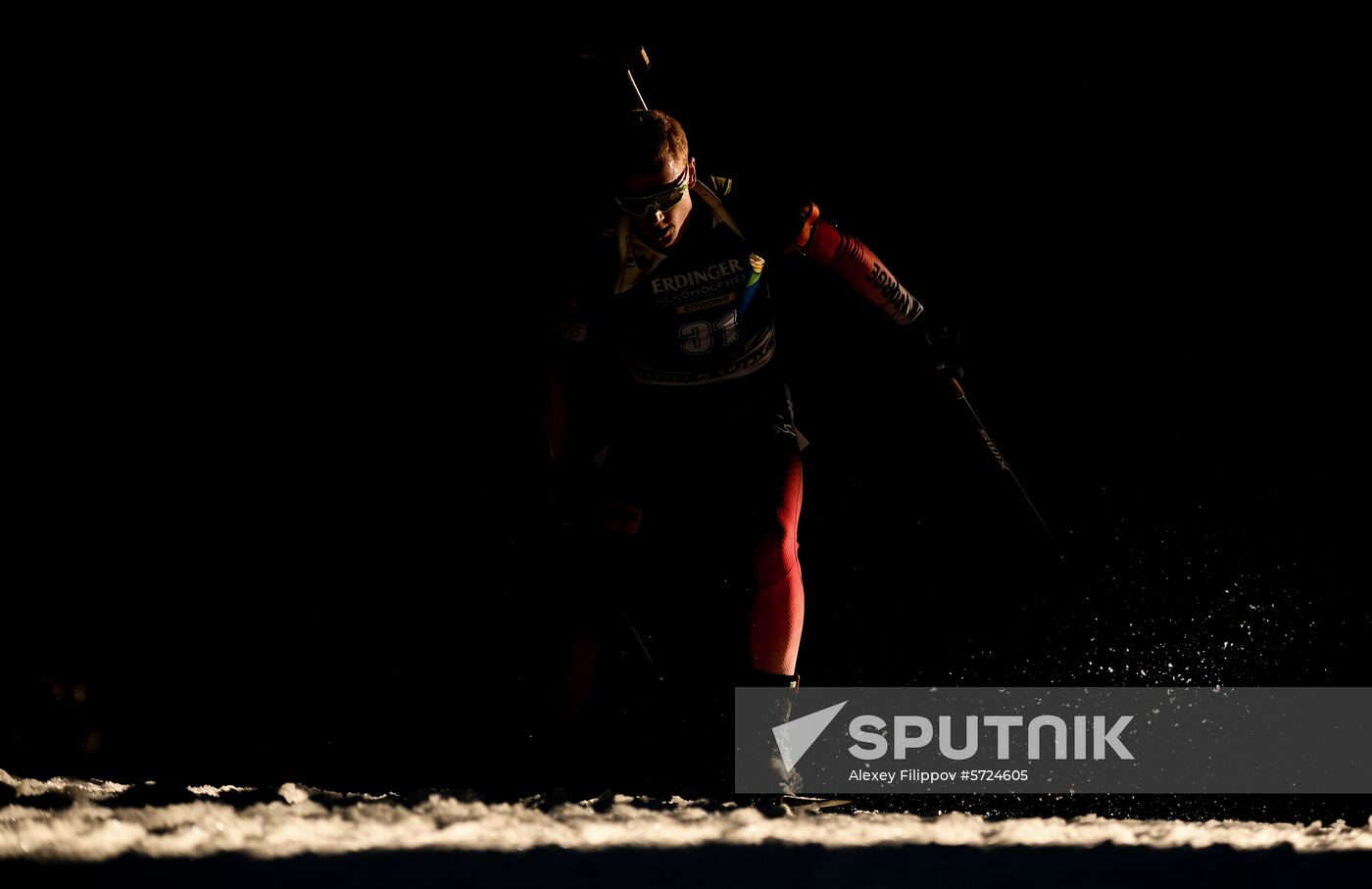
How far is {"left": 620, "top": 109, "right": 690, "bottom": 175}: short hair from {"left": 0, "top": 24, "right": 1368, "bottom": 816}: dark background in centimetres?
28

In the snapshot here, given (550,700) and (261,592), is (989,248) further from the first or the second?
(261,592)

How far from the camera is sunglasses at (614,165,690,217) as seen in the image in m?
2.06

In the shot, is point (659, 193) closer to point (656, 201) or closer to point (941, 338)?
point (656, 201)

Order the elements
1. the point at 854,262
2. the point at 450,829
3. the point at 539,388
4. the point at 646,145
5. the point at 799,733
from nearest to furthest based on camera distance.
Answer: the point at 450,829 < the point at 646,145 < the point at 854,262 < the point at 539,388 < the point at 799,733

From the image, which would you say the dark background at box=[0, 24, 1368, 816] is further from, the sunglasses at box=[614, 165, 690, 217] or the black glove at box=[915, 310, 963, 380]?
the sunglasses at box=[614, 165, 690, 217]

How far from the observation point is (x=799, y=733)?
2.62 m

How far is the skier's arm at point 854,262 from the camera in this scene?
229 cm

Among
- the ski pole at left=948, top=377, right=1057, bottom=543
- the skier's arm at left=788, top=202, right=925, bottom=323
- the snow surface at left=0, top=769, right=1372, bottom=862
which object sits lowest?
the snow surface at left=0, top=769, right=1372, bottom=862

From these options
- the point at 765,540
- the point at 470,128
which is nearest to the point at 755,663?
the point at 765,540

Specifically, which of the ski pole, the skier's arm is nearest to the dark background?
the ski pole

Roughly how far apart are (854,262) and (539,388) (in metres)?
0.94

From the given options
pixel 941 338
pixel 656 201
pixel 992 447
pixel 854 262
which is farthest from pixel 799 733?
pixel 656 201

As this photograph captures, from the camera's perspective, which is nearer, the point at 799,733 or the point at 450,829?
the point at 450,829

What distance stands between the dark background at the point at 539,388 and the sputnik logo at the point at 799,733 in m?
0.24
